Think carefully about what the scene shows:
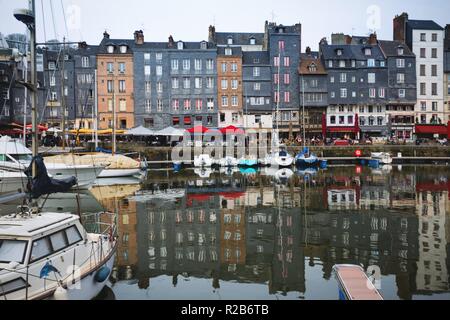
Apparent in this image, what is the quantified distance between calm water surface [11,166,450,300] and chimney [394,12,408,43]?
4358cm

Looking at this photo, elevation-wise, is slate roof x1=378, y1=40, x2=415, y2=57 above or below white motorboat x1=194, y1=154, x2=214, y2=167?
above

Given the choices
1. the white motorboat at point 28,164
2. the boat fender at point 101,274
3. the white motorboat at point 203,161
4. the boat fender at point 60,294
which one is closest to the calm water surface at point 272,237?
the boat fender at point 101,274

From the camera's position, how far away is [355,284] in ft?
31.3

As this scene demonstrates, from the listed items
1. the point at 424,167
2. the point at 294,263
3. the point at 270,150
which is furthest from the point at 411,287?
the point at 270,150

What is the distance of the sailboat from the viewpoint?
8.52 meters

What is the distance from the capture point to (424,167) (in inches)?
1999

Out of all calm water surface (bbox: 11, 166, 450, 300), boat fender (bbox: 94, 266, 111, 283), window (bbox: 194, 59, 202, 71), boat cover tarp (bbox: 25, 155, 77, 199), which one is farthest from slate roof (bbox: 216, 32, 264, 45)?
boat fender (bbox: 94, 266, 111, 283)

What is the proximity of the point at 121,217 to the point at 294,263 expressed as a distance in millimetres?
11235

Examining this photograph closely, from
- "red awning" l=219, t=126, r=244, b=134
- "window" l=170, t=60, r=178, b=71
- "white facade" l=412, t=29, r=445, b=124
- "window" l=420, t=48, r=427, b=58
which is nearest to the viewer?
"red awning" l=219, t=126, r=244, b=134

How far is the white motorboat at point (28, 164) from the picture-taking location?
30.0m

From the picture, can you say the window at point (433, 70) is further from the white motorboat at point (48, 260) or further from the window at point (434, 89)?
the white motorboat at point (48, 260)

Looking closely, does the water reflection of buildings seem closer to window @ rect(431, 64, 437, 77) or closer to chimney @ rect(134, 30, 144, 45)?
chimney @ rect(134, 30, 144, 45)

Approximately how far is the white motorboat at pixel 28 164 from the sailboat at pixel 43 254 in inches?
716
